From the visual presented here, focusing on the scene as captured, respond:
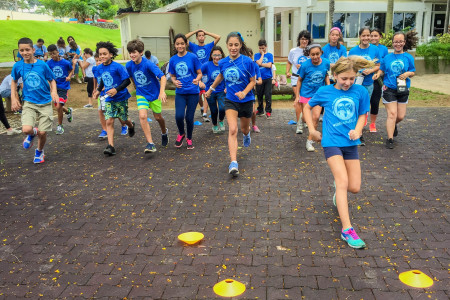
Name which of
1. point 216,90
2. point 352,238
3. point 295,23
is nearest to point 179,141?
point 216,90

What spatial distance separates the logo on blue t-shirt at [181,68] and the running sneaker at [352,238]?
4.53 m

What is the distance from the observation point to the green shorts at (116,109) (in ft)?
23.8

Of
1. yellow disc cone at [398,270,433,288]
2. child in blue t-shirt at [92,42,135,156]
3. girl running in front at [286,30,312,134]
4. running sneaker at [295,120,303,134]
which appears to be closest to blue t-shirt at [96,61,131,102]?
child in blue t-shirt at [92,42,135,156]

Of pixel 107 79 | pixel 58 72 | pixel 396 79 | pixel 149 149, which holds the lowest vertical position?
pixel 149 149

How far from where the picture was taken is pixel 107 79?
7.13 m

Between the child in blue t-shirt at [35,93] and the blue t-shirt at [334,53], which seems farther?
the blue t-shirt at [334,53]

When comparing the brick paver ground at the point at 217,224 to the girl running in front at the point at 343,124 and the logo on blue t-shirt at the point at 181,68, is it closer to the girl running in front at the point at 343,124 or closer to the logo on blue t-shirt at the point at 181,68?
the girl running in front at the point at 343,124

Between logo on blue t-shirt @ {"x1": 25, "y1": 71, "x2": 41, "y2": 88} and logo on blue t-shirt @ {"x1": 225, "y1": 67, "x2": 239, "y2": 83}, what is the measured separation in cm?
326

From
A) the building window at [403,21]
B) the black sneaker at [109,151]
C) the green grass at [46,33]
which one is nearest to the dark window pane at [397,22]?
the building window at [403,21]

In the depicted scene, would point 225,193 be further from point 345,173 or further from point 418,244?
point 418,244

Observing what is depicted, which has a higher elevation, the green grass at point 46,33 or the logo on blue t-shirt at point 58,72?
the green grass at point 46,33

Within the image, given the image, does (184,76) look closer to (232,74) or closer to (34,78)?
(232,74)

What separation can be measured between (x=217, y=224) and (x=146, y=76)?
374 centimetres

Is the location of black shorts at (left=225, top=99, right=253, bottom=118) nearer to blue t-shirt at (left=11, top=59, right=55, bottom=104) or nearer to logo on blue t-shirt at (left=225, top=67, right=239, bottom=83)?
logo on blue t-shirt at (left=225, top=67, right=239, bottom=83)
